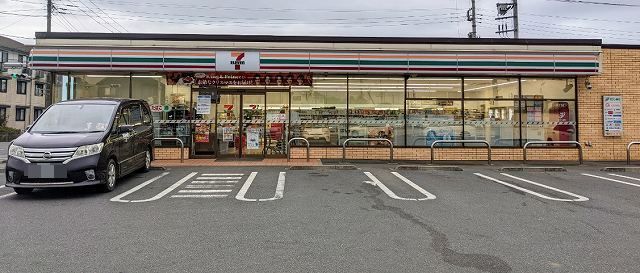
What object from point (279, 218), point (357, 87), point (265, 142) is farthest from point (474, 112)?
point (279, 218)

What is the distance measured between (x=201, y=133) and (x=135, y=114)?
421cm

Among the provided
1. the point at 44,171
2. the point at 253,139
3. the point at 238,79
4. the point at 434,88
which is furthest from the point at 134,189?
the point at 434,88

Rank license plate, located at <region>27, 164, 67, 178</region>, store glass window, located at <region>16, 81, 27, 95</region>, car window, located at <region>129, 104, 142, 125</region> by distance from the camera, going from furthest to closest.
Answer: store glass window, located at <region>16, 81, 27, 95</region>
car window, located at <region>129, 104, 142, 125</region>
license plate, located at <region>27, 164, 67, 178</region>

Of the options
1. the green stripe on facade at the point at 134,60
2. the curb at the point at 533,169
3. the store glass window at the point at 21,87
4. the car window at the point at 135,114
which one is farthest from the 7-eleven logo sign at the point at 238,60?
the store glass window at the point at 21,87

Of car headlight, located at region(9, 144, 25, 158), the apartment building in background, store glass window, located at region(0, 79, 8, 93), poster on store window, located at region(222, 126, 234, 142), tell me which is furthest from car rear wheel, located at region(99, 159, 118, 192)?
store glass window, located at region(0, 79, 8, 93)

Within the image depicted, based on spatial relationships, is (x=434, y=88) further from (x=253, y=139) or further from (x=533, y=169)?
(x=253, y=139)

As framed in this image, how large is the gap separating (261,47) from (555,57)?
30.3 feet

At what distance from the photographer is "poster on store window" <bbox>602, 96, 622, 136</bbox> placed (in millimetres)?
14602

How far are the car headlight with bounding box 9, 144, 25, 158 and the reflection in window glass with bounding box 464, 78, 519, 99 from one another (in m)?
12.4

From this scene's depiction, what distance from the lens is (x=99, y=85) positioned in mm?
14414

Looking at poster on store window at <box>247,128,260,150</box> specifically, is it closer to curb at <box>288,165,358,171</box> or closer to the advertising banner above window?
the advertising banner above window

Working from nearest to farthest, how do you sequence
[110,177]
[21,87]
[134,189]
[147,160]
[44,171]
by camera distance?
[44,171] → [110,177] → [134,189] → [147,160] → [21,87]

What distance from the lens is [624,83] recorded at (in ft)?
48.2

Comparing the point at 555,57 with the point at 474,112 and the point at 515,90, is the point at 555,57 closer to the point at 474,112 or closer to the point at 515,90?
the point at 515,90
